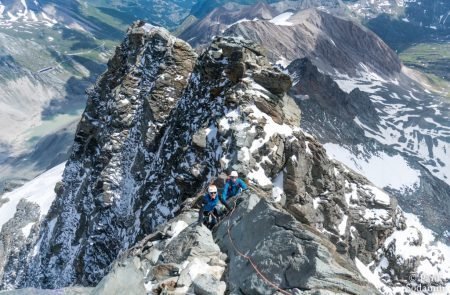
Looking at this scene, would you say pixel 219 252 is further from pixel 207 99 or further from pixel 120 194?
pixel 120 194

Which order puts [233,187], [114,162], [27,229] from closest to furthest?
[233,187] < [114,162] < [27,229]

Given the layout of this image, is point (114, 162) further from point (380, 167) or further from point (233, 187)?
point (380, 167)

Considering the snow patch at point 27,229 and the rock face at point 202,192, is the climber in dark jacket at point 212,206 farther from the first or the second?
the snow patch at point 27,229

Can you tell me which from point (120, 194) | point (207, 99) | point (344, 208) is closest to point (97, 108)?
point (120, 194)

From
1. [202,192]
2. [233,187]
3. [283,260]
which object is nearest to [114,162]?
[202,192]

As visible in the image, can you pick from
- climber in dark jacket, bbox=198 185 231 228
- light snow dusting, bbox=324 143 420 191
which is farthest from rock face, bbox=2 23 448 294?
light snow dusting, bbox=324 143 420 191

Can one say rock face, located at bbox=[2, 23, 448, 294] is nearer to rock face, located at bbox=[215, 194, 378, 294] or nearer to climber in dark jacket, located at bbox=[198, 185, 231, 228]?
rock face, located at bbox=[215, 194, 378, 294]

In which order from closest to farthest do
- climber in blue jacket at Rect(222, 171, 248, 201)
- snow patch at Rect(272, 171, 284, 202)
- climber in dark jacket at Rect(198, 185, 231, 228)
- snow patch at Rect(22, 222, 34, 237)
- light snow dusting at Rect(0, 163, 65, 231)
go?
climber in dark jacket at Rect(198, 185, 231, 228) → climber in blue jacket at Rect(222, 171, 248, 201) → snow patch at Rect(272, 171, 284, 202) → snow patch at Rect(22, 222, 34, 237) → light snow dusting at Rect(0, 163, 65, 231)

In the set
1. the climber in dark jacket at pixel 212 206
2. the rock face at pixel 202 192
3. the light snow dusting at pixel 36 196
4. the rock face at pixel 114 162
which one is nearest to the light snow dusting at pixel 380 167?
the light snow dusting at pixel 36 196
